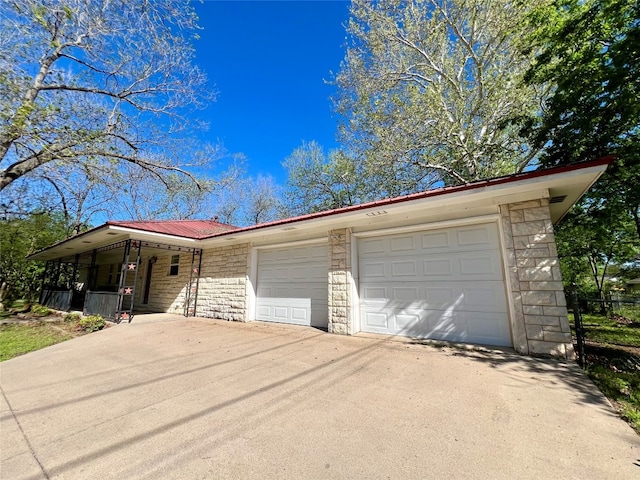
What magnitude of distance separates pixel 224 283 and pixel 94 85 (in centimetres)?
815

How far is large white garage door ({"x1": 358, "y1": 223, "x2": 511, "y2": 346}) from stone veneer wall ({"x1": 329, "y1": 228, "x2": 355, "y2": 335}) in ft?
1.14

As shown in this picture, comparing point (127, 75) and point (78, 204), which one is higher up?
point (127, 75)

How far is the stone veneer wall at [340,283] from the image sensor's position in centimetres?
618

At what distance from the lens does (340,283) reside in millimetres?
6367

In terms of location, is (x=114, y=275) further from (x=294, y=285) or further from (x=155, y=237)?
(x=294, y=285)

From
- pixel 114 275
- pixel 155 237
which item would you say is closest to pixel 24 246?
pixel 114 275

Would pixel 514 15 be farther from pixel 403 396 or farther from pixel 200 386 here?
pixel 200 386

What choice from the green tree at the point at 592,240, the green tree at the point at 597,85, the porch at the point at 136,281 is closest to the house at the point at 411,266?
the porch at the point at 136,281

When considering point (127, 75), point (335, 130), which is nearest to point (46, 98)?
point (127, 75)

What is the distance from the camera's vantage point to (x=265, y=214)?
72.5ft

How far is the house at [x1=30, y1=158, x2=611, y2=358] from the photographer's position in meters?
4.27

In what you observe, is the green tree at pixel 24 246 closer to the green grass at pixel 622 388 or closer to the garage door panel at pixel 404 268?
the garage door panel at pixel 404 268

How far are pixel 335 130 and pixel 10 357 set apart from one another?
13.4m

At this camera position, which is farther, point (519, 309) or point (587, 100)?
point (587, 100)
